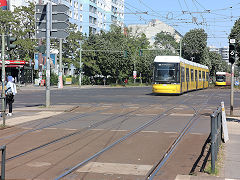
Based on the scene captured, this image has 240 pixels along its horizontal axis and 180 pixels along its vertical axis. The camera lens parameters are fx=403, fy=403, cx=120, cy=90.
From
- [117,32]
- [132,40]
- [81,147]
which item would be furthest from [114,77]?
[81,147]

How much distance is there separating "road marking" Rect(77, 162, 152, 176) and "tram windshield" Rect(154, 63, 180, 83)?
84.7 feet

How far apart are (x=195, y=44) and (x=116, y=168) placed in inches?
3101

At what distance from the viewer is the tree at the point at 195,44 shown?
274 feet

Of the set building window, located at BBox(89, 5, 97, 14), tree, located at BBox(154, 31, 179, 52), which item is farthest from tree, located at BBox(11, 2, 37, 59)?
tree, located at BBox(154, 31, 179, 52)

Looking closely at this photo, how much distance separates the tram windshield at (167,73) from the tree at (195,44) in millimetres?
51637

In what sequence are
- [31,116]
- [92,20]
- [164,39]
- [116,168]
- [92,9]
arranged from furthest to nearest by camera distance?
[164,39] → [92,20] → [92,9] → [31,116] → [116,168]

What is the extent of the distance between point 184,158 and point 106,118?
26.6 feet

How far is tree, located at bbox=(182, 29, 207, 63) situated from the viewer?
8344 centimetres

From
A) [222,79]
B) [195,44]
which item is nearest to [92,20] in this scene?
[195,44]

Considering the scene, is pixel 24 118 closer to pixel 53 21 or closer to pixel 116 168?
pixel 53 21

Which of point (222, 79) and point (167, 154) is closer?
point (167, 154)

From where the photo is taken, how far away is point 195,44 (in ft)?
274

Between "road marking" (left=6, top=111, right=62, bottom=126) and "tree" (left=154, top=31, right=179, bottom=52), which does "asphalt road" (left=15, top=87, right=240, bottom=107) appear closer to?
"road marking" (left=6, top=111, right=62, bottom=126)

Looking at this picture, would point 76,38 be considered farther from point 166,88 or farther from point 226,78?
point 166,88
